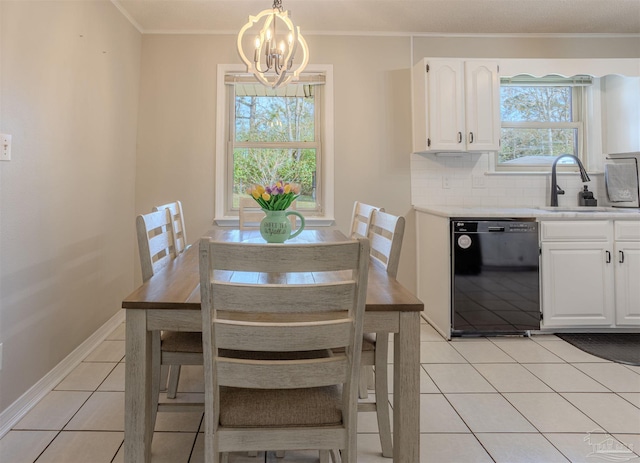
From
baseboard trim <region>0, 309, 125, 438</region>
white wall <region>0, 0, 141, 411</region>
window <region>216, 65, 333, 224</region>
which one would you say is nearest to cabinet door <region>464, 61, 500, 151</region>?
window <region>216, 65, 333, 224</region>

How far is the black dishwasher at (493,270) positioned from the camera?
2.71 metres

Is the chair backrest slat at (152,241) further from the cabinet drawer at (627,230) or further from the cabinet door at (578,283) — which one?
the cabinet drawer at (627,230)

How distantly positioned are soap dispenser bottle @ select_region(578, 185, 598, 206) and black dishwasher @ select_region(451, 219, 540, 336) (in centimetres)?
100

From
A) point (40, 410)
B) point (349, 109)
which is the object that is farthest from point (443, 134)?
point (40, 410)

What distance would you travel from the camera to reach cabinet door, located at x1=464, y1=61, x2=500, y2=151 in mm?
3078

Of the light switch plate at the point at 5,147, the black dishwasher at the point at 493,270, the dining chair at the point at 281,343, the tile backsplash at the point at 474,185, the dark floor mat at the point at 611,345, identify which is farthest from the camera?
the tile backsplash at the point at 474,185

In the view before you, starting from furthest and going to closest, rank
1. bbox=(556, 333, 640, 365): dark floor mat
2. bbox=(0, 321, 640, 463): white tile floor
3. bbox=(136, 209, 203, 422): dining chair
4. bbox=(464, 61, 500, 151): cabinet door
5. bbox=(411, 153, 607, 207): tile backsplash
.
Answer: bbox=(411, 153, 607, 207): tile backsplash
bbox=(464, 61, 500, 151): cabinet door
bbox=(556, 333, 640, 365): dark floor mat
bbox=(0, 321, 640, 463): white tile floor
bbox=(136, 209, 203, 422): dining chair

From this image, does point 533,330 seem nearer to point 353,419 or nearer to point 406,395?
point 406,395

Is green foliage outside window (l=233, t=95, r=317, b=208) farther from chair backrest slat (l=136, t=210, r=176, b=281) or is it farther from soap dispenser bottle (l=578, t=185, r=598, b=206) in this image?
soap dispenser bottle (l=578, t=185, r=598, b=206)

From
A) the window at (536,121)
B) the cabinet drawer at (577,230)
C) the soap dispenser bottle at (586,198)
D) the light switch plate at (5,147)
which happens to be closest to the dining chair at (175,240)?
the light switch plate at (5,147)

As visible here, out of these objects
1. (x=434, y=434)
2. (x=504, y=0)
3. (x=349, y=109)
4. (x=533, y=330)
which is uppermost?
(x=504, y=0)

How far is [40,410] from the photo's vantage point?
5.89 feet

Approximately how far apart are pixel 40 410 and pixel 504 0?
3933 mm

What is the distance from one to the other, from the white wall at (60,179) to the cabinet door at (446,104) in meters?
2.49
